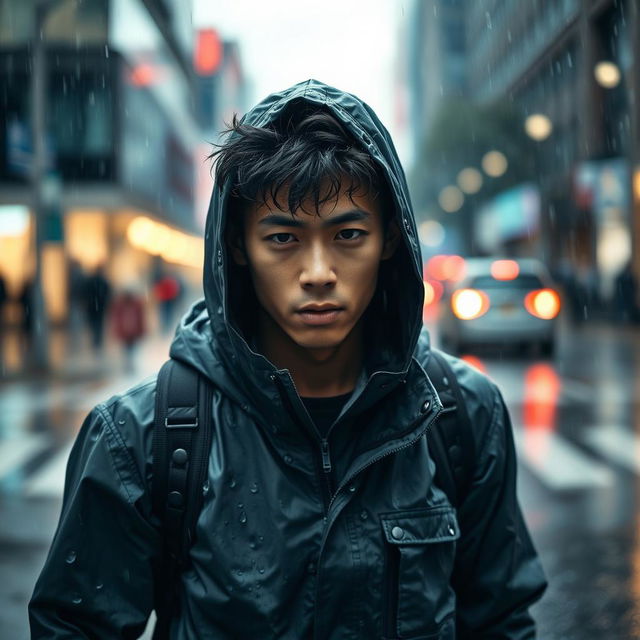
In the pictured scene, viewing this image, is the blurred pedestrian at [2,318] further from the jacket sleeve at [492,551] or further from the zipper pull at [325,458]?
the zipper pull at [325,458]

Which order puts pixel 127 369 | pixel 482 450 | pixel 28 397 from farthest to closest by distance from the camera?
pixel 127 369 → pixel 28 397 → pixel 482 450

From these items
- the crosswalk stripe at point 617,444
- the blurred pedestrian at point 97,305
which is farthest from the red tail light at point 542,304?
the blurred pedestrian at point 97,305

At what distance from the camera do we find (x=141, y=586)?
190 cm

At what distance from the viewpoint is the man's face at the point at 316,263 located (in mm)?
1914

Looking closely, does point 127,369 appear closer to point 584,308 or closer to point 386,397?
point 386,397

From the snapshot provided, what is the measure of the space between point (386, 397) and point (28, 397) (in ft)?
38.0

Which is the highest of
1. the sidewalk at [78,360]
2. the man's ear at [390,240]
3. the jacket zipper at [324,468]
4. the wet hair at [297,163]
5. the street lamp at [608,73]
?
the street lamp at [608,73]

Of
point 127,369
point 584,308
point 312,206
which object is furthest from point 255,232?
point 584,308

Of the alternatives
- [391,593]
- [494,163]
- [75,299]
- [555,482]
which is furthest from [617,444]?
[494,163]

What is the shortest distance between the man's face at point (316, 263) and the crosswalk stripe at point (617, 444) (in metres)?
6.15

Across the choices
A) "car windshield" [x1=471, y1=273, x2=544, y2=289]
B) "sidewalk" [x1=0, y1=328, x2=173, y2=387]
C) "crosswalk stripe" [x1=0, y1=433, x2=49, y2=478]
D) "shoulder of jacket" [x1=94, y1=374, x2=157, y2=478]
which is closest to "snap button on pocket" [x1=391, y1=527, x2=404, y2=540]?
"shoulder of jacket" [x1=94, y1=374, x2=157, y2=478]

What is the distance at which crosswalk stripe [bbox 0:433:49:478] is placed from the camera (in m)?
8.10

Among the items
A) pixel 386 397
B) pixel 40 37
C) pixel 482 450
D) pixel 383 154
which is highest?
pixel 40 37

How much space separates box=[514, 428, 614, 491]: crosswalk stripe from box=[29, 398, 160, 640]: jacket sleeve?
5.50 m
